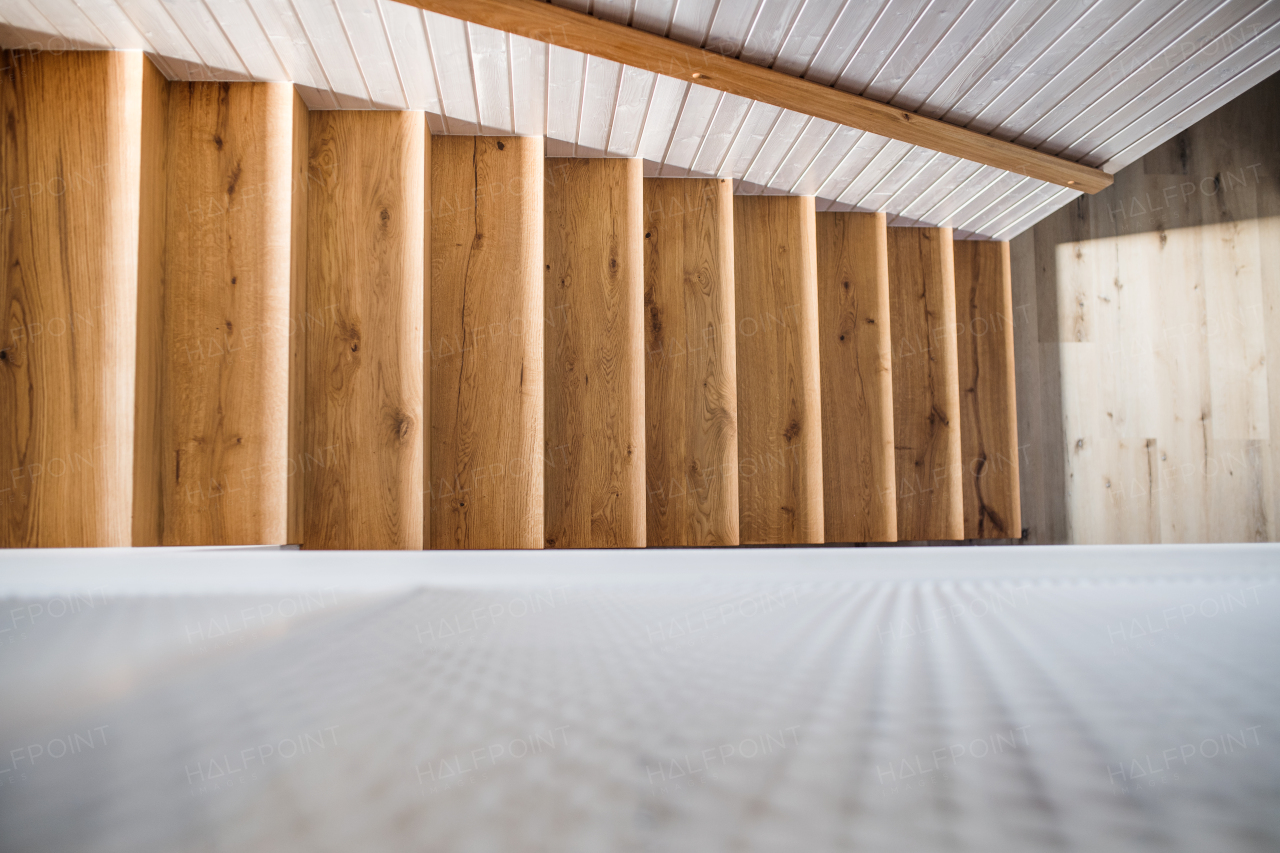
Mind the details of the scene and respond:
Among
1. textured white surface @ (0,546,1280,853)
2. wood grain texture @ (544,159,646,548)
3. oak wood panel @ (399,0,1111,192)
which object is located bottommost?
textured white surface @ (0,546,1280,853)

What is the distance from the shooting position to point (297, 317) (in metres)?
2.19

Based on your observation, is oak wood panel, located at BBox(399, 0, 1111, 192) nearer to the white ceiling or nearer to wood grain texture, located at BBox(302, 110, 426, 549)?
the white ceiling

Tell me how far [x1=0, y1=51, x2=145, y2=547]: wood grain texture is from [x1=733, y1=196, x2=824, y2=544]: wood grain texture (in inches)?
89.6

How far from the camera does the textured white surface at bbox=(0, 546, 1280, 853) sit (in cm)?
7

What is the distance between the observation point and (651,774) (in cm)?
9

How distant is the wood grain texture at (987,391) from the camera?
11.4ft

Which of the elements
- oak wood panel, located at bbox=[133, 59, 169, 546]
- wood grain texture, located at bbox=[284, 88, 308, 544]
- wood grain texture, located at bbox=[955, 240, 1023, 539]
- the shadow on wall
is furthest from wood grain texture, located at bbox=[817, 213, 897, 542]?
oak wood panel, located at bbox=[133, 59, 169, 546]

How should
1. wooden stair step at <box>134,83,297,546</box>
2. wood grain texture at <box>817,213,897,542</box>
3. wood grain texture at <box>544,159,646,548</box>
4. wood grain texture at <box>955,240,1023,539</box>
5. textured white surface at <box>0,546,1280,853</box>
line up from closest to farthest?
textured white surface at <box>0,546,1280,853</box> < wooden stair step at <box>134,83,297,546</box> < wood grain texture at <box>544,159,646,548</box> < wood grain texture at <box>817,213,897,542</box> < wood grain texture at <box>955,240,1023,539</box>

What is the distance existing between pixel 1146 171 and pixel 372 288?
4.17 meters

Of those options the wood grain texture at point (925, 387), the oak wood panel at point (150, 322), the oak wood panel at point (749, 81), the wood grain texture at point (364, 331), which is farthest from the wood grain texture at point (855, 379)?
the oak wood panel at point (150, 322)

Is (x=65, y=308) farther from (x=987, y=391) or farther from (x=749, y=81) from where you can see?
(x=987, y=391)

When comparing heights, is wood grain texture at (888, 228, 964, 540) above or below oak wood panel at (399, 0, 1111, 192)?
below

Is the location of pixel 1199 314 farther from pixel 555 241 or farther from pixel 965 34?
pixel 555 241

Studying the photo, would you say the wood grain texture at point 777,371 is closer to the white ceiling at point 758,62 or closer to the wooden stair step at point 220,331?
the white ceiling at point 758,62
